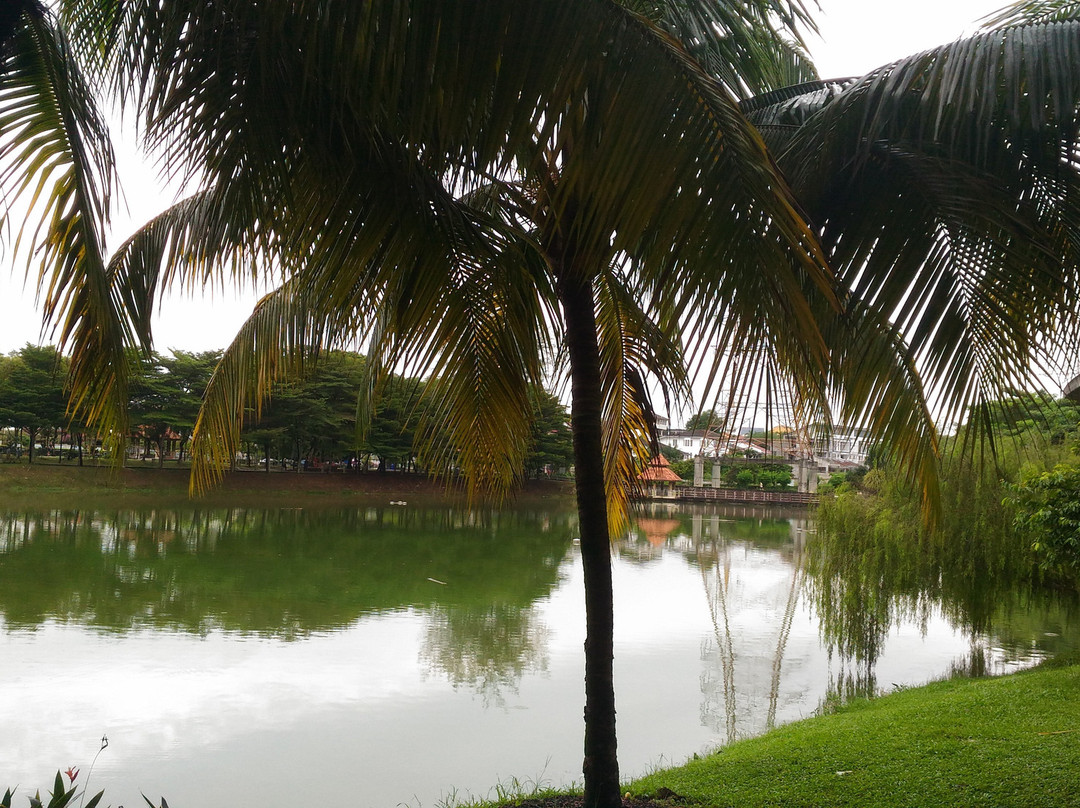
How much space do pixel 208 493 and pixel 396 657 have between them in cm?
1480

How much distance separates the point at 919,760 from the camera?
3863mm

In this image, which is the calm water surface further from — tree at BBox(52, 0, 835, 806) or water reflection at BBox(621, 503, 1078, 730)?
tree at BBox(52, 0, 835, 806)

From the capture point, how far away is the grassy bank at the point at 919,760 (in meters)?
3.27

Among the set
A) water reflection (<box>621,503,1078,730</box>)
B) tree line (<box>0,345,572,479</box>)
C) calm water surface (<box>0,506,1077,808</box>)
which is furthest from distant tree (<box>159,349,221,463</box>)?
water reflection (<box>621,503,1078,730</box>)

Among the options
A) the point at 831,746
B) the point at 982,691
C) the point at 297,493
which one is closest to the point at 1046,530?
the point at 982,691

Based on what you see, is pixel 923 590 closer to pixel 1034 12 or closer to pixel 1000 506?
pixel 1000 506

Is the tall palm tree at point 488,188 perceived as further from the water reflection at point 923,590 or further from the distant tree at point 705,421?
the water reflection at point 923,590

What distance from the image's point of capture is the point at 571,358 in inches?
106

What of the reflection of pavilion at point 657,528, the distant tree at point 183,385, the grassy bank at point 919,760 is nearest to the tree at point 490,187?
the grassy bank at point 919,760

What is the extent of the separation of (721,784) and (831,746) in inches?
41.6

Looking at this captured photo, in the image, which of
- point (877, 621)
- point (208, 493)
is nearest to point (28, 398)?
point (208, 493)

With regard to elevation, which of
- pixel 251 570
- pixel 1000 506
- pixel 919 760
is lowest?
pixel 251 570

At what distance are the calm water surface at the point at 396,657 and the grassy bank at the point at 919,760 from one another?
1.25 m

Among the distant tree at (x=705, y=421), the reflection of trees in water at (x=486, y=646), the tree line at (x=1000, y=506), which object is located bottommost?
the reflection of trees in water at (x=486, y=646)
